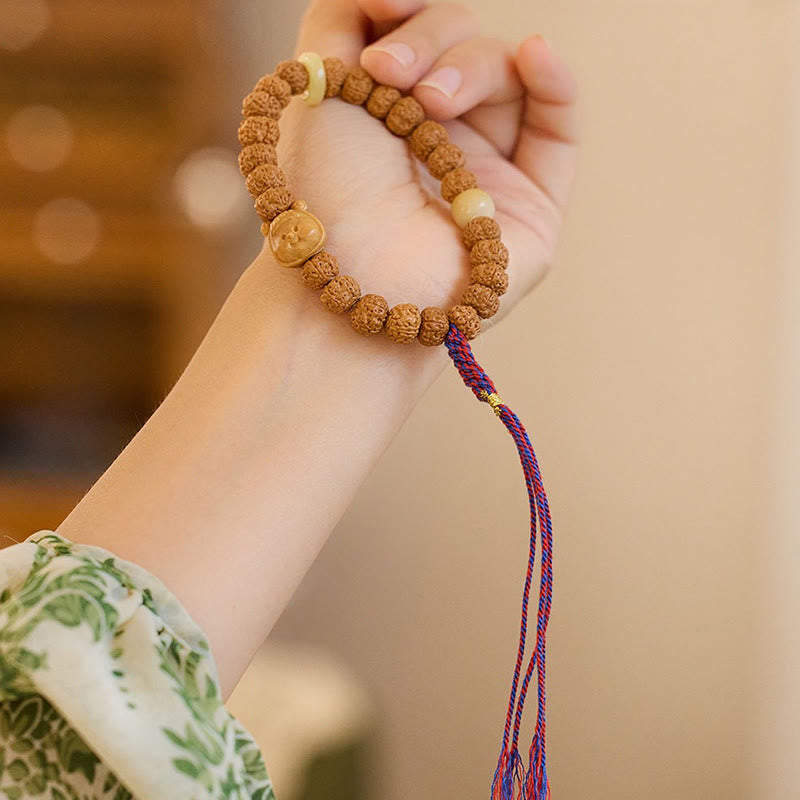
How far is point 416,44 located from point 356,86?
52 mm

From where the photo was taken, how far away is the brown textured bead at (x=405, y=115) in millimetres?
622

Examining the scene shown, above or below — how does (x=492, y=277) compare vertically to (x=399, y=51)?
below

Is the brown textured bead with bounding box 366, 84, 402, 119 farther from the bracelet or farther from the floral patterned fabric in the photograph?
the floral patterned fabric

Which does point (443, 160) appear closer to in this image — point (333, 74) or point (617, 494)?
point (333, 74)

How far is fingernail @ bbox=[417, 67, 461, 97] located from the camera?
604 millimetres

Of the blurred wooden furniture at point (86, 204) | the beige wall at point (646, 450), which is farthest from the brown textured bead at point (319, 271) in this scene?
the blurred wooden furniture at point (86, 204)

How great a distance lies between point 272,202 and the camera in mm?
552

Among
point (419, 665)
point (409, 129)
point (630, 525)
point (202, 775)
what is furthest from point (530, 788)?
point (419, 665)

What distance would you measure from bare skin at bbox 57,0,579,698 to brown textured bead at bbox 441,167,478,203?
2 centimetres

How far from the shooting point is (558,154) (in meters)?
0.67

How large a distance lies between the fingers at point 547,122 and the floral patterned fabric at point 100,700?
44 centimetres

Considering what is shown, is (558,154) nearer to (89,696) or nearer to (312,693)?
(89,696)

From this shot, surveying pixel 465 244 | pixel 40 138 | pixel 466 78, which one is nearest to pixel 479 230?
pixel 465 244

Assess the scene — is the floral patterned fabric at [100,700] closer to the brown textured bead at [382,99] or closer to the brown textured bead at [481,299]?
the brown textured bead at [481,299]
